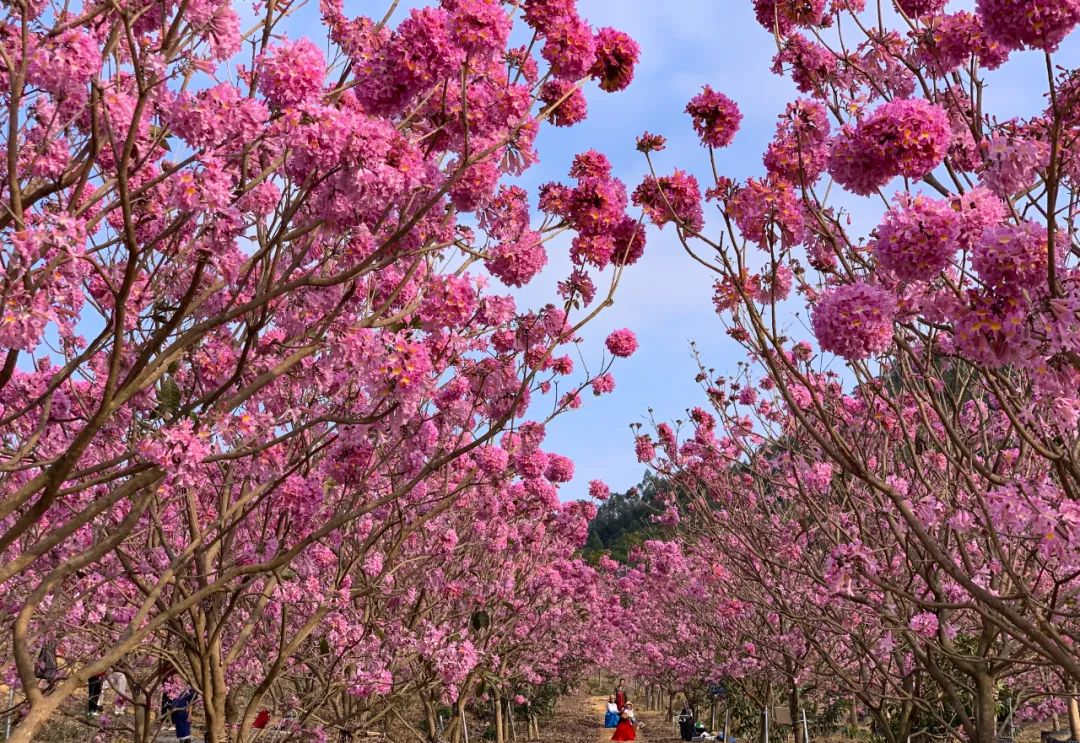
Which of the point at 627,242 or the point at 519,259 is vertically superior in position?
the point at 627,242

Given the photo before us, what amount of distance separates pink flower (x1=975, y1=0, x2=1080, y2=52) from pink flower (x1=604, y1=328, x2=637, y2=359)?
4.17m

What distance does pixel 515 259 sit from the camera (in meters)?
4.88

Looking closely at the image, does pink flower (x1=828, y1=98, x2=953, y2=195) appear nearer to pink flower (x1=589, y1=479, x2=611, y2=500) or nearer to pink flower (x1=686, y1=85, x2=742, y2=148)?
pink flower (x1=686, y1=85, x2=742, y2=148)

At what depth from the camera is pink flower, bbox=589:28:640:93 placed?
4.50 metres

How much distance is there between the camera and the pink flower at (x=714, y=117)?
455 centimetres

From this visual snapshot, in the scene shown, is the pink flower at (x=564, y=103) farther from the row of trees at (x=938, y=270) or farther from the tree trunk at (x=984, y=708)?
the tree trunk at (x=984, y=708)

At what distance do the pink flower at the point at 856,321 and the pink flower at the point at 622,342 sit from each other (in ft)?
12.3

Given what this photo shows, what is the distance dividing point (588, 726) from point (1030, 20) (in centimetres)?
3163

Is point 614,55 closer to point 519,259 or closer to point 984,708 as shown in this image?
point 519,259

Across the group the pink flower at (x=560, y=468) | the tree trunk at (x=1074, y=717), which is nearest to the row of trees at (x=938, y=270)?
the pink flower at (x=560, y=468)

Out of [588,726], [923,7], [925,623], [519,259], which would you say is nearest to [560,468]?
[925,623]

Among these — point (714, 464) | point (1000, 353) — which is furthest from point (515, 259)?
point (714, 464)

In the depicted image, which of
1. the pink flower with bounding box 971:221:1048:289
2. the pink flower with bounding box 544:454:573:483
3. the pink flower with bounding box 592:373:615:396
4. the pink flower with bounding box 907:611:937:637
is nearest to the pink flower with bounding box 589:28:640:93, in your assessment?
the pink flower with bounding box 971:221:1048:289

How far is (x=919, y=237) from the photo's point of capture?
2996 mm
